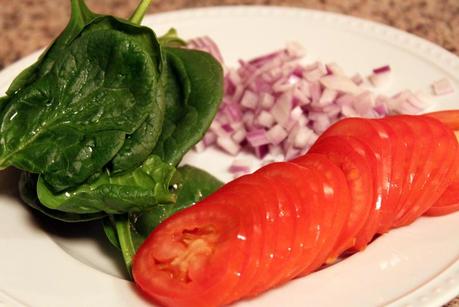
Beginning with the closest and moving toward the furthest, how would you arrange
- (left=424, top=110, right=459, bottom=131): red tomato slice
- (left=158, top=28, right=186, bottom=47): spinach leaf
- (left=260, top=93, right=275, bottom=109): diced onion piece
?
(left=424, top=110, right=459, bottom=131): red tomato slice < (left=158, top=28, right=186, bottom=47): spinach leaf < (left=260, top=93, right=275, bottom=109): diced onion piece

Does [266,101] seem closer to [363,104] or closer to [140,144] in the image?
[363,104]

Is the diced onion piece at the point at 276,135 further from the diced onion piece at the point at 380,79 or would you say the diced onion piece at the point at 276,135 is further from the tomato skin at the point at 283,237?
the tomato skin at the point at 283,237

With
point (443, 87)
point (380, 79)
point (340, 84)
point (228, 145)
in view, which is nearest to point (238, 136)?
point (228, 145)

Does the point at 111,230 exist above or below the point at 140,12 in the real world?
below

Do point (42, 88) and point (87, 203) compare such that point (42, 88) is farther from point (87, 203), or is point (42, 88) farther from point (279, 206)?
point (279, 206)

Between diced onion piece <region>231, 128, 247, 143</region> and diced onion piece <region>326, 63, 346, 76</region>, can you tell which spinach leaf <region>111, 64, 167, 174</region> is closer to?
diced onion piece <region>231, 128, 247, 143</region>

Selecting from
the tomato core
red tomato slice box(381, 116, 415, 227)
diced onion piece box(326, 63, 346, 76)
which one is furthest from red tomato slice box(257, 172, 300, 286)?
diced onion piece box(326, 63, 346, 76)

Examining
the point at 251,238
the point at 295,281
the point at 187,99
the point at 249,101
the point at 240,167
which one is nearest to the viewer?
the point at 251,238

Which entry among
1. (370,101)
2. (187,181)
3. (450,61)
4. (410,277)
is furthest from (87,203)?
(450,61)
